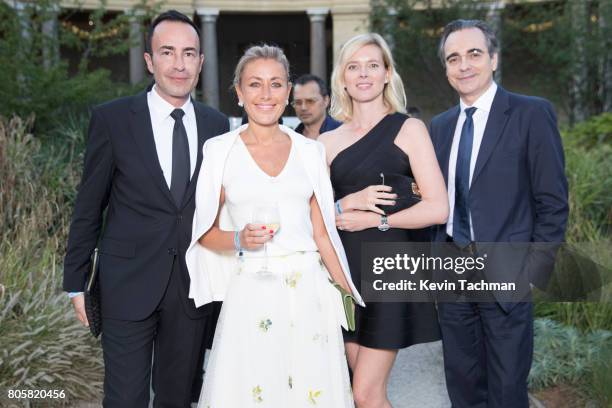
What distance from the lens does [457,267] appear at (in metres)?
3.90

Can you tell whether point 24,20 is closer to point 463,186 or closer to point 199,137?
point 199,137

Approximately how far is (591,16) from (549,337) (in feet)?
49.1

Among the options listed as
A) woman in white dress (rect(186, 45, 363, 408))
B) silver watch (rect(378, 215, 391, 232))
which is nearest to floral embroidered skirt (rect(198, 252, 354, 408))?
woman in white dress (rect(186, 45, 363, 408))

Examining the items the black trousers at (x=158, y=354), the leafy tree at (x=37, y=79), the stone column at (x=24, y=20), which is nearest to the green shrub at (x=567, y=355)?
the black trousers at (x=158, y=354)

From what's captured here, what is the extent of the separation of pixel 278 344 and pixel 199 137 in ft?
4.01

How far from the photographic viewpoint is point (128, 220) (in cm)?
374

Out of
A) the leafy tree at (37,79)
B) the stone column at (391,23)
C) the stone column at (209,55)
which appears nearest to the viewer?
the leafy tree at (37,79)

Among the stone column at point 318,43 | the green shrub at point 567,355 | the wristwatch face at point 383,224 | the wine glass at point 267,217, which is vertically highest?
the stone column at point 318,43

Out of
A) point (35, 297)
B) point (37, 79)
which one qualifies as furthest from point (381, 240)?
point (37, 79)

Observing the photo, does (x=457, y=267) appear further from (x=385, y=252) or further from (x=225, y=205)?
(x=225, y=205)

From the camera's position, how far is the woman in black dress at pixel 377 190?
11.9 feet

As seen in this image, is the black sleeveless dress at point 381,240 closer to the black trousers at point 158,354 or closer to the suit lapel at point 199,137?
the suit lapel at point 199,137

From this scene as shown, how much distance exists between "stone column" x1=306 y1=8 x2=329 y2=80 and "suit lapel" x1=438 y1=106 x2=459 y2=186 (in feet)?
64.1

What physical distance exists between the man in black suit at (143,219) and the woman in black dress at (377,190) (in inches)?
31.0
